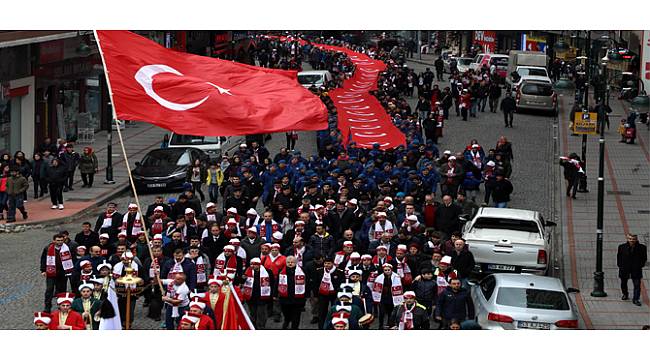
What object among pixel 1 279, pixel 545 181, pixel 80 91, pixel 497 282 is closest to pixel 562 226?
pixel 545 181

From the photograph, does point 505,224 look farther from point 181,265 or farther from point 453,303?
point 181,265

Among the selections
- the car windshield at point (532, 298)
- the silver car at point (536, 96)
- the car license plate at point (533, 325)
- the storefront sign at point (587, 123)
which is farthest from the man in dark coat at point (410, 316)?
the silver car at point (536, 96)

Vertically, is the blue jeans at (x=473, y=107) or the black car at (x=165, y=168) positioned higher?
the blue jeans at (x=473, y=107)

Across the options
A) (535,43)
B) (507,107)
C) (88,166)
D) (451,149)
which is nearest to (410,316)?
(88,166)

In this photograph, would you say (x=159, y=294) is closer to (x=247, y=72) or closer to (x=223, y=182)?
(x=247, y=72)

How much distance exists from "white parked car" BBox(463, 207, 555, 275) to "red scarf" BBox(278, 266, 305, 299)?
14.0 ft

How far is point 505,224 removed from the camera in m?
25.3

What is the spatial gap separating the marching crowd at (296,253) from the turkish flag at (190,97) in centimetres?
193

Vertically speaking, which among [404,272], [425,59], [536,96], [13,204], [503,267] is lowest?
[503,267]

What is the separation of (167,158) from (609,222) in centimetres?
1161

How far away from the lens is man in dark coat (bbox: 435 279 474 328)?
65.2ft

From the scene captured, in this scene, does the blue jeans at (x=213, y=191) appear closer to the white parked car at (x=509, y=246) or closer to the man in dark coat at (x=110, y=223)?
the man in dark coat at (x=110, y=223)

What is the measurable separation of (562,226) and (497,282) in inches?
416

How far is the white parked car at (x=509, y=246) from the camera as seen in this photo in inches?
945
